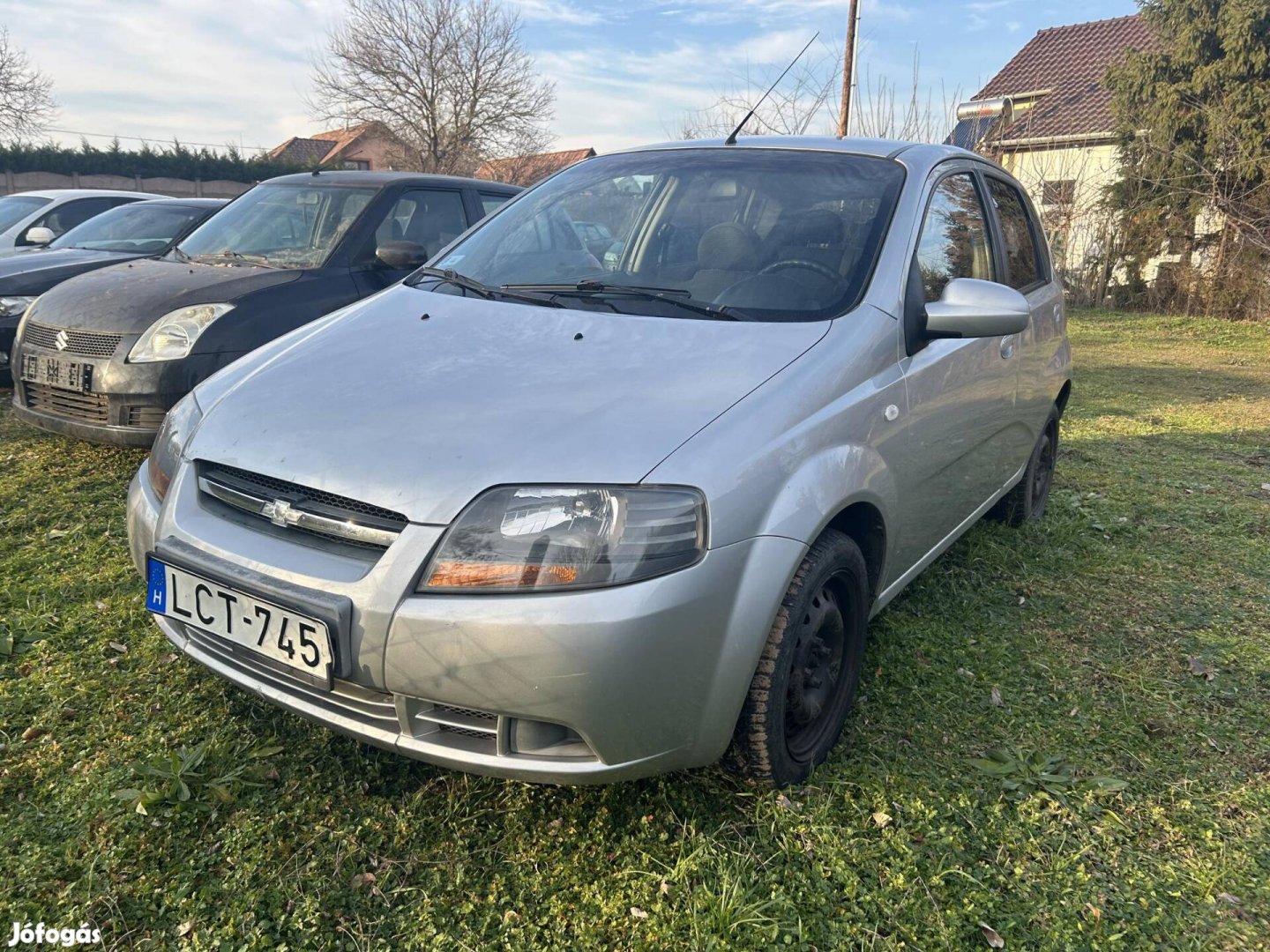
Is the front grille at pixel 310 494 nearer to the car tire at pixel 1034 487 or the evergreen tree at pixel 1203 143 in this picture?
the car tire at pixel 1034 487

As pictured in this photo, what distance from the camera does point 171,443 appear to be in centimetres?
221

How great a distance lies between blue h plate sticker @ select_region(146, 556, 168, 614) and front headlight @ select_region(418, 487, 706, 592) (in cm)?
73

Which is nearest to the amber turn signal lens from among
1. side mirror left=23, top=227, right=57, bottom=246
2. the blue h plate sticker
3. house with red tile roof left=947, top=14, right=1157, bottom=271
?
the blue h plate sticker

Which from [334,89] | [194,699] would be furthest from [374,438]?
[334,89]

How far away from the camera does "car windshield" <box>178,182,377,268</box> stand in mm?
4719

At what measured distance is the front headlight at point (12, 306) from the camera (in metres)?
5.46

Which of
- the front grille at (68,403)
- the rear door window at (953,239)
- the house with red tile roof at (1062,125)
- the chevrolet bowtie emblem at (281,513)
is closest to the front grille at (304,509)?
the chevrolet bowtie emblem at (281,513)

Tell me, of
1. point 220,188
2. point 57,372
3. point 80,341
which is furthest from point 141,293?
point 220,188

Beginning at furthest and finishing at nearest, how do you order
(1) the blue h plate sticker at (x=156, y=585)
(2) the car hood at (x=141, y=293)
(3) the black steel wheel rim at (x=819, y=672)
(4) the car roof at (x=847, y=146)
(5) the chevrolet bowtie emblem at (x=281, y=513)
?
(2) the car hood at (x=141, y=293) → (4) the car roof at (x=847, y=146) → (3) the black steel wheel rim at (x=819, y=672) → (1) the blue h plate sticker at (x=156, y=585) → (5) the chevrolet bowtie emblem at (x=281, y=513)

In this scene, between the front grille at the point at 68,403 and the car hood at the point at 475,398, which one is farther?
the front grille at the point at 68,403

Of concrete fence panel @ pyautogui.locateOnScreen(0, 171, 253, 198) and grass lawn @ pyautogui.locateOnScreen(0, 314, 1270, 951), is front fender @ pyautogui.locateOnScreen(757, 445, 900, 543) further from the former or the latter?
concrete fence panel @ pyautogui.locateOnScreen(0, 171, 253, 198)

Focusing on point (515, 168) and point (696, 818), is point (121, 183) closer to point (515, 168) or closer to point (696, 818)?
point (515, 168)

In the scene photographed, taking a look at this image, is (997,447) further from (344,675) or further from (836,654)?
(344,675)

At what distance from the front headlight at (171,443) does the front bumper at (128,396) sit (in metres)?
1.81
